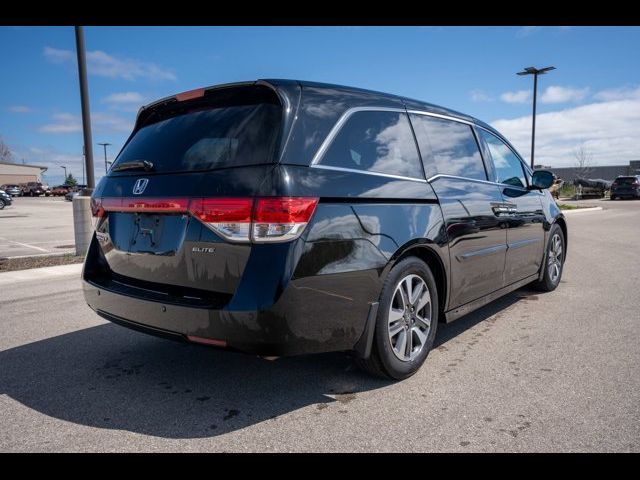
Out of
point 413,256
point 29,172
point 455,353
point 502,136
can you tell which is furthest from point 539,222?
point 29,172

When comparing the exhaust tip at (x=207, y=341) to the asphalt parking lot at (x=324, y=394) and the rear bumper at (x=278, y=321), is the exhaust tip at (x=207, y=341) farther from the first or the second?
the asphalt parking lot at (x=324, y=394)

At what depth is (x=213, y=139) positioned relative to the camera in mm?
2805

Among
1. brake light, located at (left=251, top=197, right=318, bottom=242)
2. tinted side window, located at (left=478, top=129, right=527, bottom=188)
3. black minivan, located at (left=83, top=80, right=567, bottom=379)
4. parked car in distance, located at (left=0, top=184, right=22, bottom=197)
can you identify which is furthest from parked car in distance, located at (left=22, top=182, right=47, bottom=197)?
brake light, located at (left=251, top=197, right=318, bottom=242)

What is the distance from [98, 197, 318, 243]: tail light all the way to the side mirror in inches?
132

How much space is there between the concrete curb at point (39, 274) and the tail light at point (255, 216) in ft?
17.8

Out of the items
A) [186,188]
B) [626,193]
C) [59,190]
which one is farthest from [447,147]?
[59,190]

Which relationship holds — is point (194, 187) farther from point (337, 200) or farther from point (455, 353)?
point (455, 353)

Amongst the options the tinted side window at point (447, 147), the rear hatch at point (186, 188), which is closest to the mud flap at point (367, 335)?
the rear hatch at point (186, 188)

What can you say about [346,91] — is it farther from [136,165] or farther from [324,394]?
[324,394]

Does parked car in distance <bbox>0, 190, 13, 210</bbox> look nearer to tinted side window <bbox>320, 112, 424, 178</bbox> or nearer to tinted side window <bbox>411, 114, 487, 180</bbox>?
tinted side window <bbox>411, 114, 487, 180</bbox>

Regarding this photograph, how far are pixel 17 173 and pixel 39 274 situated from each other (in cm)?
10451

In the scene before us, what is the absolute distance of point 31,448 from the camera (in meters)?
2.35

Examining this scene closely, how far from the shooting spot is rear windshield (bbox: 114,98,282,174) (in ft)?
8.50

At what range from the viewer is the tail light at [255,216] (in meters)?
2.40
